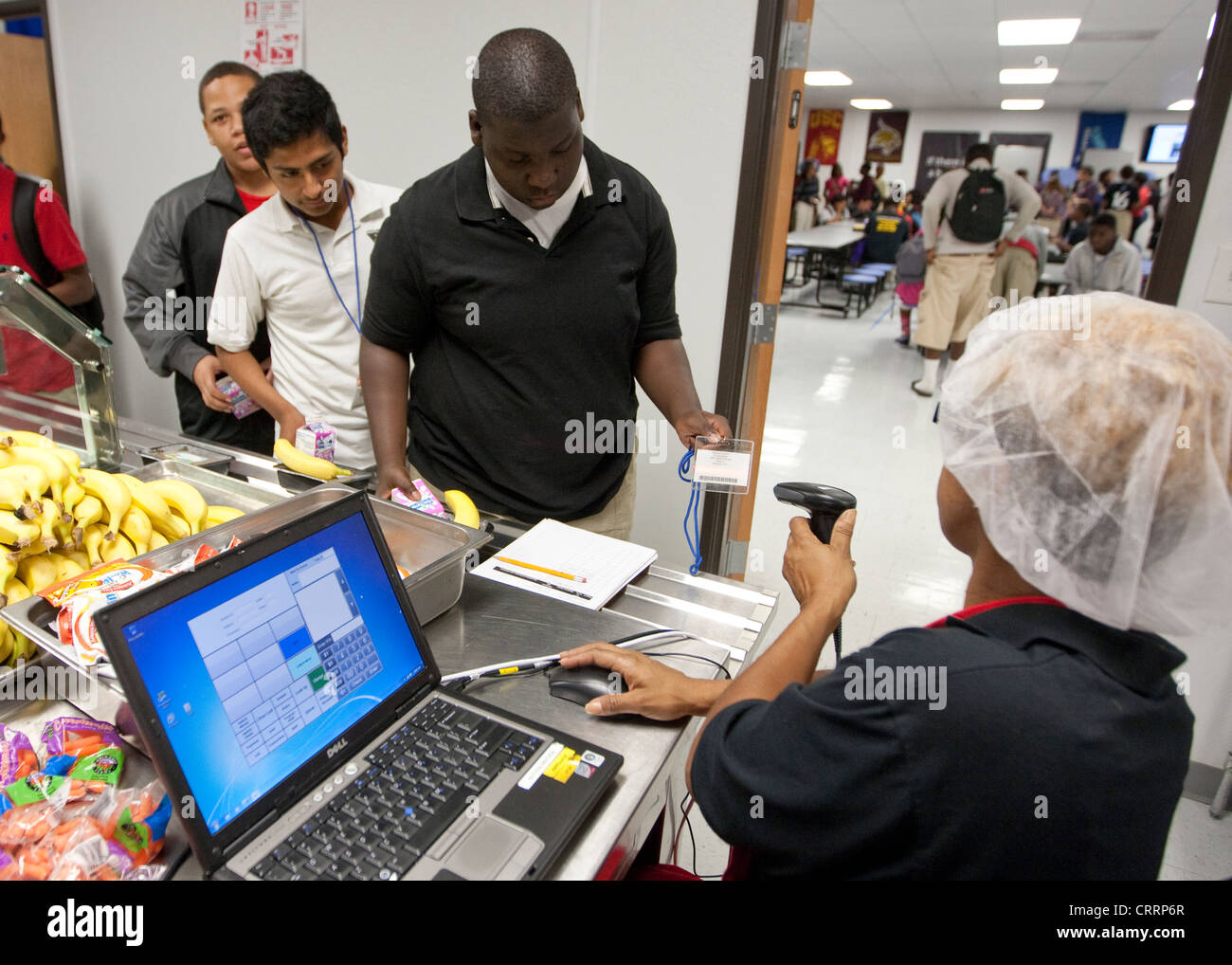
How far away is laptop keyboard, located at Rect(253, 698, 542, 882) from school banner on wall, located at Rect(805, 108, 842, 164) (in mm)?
16263

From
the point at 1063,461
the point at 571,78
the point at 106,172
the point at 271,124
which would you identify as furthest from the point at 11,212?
the point at 1063,461

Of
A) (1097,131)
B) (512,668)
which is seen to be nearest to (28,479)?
(512,668)

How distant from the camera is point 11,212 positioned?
305 cm

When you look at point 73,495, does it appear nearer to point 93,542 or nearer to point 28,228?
point 93,542

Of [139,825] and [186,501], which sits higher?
[186,501]

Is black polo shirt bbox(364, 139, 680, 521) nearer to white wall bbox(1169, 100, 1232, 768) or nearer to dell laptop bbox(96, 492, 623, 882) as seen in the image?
dell laptop bbox(96, 492, 623, 882)

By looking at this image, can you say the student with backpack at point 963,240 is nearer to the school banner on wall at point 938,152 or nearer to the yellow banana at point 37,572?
the yellow banana at point 37,572

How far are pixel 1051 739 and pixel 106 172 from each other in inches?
183

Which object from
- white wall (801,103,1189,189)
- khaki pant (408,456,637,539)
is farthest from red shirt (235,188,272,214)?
white wall (801,103,1189,189)

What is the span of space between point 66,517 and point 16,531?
0.09 meters

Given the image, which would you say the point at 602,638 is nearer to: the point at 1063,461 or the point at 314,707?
the point at 314,707

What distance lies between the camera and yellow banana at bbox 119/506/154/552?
1.26 metres

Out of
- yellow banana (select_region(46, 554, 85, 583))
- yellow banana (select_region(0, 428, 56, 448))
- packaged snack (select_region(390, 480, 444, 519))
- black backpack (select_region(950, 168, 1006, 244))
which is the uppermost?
black backpack (select_region(950, 168, 1006, 244))

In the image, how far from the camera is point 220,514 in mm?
1395
